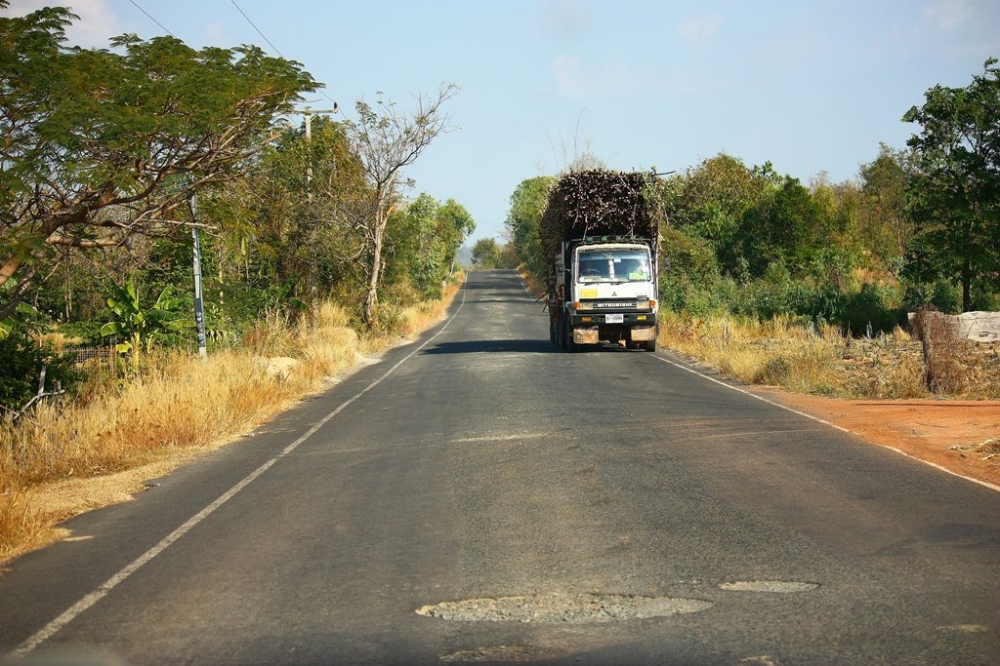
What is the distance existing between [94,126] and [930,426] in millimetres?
11203

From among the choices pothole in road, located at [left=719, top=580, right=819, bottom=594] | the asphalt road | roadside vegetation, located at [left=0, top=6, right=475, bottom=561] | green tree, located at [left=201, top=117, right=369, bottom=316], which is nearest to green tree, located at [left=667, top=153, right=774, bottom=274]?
green tree, located at [left=201, top=117, right=369, bottom=316]

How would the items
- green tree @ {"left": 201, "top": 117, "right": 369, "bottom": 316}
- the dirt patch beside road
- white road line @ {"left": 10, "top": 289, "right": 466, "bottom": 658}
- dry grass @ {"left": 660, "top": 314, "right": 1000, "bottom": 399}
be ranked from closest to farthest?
white road line @ {"left": 10, "top": 289, "right": 466, "bottom": 658}
the dirt patch beside road
dry grass @ {"left": 660, "top": 314, "right": 1000, "bottom": 399}
green tree @ {"left": 201, "top": 117, "right": 369, "bottom": 316}

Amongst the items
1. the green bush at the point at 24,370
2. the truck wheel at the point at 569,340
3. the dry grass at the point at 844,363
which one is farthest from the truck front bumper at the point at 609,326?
the green bush at the point at 24,370

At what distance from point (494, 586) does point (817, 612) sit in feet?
6.19

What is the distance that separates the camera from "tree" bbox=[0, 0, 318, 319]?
42.6 ft

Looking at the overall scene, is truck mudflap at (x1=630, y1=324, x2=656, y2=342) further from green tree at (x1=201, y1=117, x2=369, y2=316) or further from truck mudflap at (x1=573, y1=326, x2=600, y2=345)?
green tree at (x1=201, y1=117, x2=369, y2=316)

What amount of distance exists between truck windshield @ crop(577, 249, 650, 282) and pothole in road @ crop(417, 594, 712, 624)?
22.2 m

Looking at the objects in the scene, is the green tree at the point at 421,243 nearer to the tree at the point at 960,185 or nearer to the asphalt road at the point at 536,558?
the tree at the point at 960,185

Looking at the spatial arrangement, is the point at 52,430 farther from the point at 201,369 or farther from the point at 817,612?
the point at 817,612

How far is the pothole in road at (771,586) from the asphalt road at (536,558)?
0.02 metres

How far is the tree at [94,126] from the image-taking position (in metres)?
13.0

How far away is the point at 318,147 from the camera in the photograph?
39.3 meters

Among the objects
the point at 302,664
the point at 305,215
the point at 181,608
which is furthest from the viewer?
the point at 305,215

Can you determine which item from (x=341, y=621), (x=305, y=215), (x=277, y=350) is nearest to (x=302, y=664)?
(x=341, y=621)
